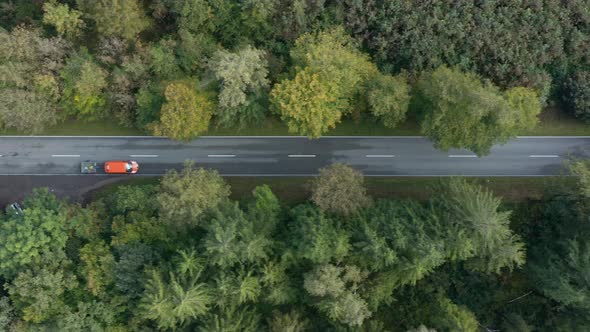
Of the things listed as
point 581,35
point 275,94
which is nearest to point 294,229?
point 275,94

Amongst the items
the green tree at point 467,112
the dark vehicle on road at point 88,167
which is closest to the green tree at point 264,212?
the green tree at point 467,112

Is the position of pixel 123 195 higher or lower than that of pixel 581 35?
lower

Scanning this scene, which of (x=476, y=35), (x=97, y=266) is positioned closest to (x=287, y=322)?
(x=97, y=266)

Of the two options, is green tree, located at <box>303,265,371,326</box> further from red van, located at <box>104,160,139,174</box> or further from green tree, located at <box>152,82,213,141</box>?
red van, located at <box>104,160,139,174</box>

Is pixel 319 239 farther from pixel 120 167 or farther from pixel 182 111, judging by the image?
pixel 120 167

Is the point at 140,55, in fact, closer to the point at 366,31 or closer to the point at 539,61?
the point at 366,31

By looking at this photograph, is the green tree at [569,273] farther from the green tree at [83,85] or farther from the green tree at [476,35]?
the green tree at [83,85]
